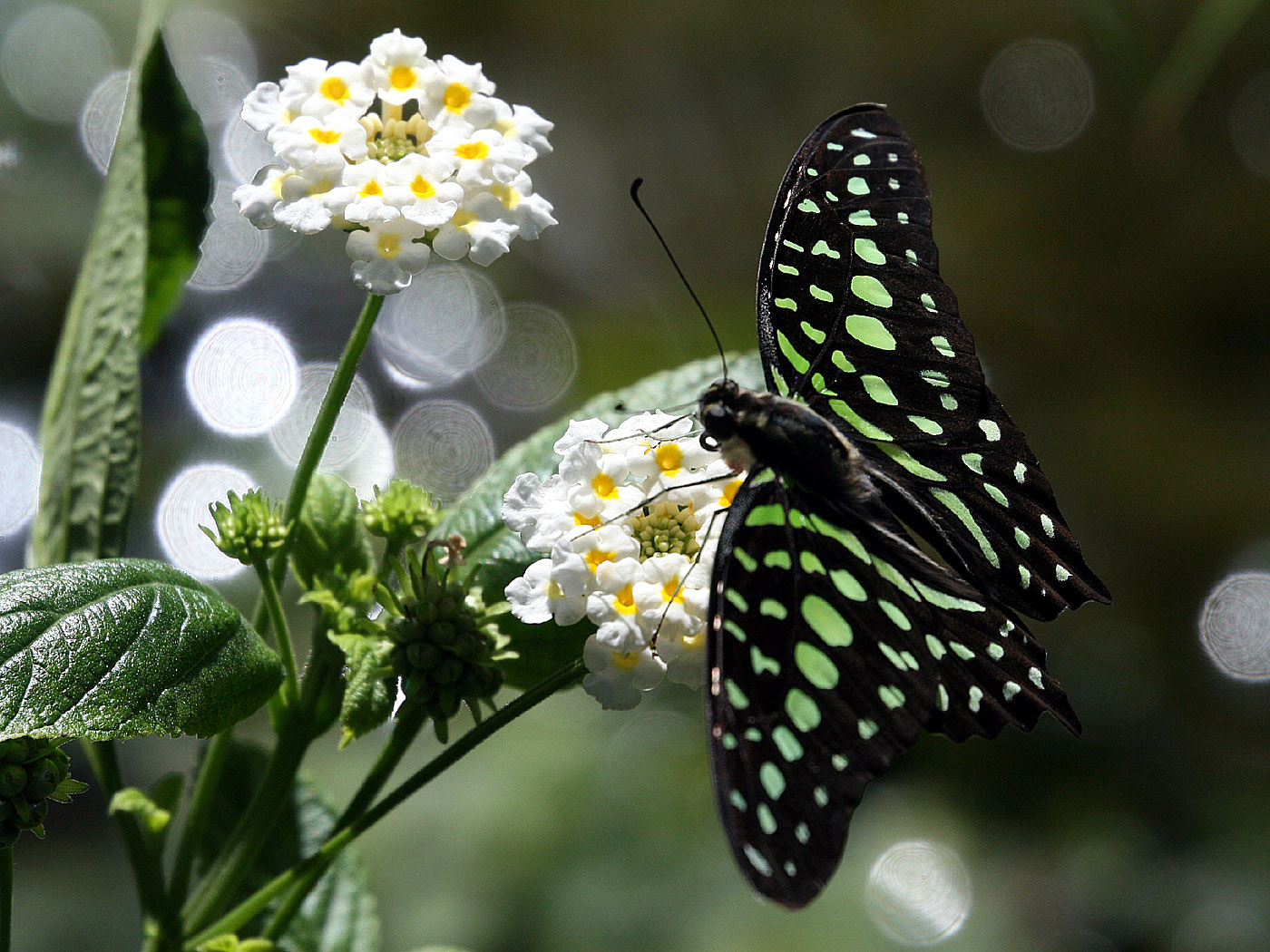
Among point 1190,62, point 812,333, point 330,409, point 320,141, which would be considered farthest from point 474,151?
point 1190,62

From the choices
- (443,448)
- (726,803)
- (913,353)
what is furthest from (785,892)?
(443,448)

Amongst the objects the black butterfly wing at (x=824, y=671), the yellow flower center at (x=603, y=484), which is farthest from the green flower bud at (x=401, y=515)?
the black butterfly wing at (x=824, y=671)

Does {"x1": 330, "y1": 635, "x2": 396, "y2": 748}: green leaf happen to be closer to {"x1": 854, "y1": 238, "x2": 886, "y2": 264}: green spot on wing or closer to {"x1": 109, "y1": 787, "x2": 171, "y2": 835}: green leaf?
{"x1": 109, "y1": 787, "x2": 171, "y2": 835}: green leaf

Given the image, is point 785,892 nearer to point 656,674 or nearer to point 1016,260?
point 656,674

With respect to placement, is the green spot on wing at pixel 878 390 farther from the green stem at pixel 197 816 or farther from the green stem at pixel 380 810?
the green stem at pixel 197 816

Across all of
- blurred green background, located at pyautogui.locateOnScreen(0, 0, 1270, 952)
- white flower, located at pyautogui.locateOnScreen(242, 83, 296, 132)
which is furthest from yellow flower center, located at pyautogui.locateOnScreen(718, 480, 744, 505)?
blurred green background, located at pyautogui.locateOnScreen(0, 0, 1270, 952)

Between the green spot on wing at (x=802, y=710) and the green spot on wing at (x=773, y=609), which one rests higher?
the green spot on wing at (x=773, y=609)

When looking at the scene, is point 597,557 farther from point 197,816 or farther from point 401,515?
point 197,816
